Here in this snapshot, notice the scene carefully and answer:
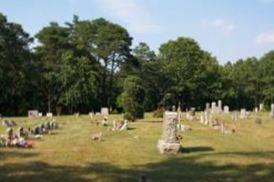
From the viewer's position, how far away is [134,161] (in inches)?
826

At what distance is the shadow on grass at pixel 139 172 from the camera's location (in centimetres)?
1675

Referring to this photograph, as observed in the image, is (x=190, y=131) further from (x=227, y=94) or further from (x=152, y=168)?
(x=227, y=94)

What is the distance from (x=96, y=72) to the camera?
259 feet

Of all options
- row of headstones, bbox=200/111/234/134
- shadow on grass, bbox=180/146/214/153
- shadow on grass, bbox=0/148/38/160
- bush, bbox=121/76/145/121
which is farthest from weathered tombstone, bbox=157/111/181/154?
bush, bbox=121/76/145/121

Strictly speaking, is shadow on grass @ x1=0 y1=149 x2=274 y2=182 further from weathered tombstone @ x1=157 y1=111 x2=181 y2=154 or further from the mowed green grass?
weathered tombstone @ x1=157 y1=111 x2=181 y2=154

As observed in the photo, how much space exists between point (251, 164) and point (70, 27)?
65442mm

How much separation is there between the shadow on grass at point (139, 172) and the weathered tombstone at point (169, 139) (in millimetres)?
3926

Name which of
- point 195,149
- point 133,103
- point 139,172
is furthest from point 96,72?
point 139,172

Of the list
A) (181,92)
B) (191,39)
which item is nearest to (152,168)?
(181,92)

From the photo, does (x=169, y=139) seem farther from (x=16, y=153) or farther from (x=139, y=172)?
(x=139, y=172)

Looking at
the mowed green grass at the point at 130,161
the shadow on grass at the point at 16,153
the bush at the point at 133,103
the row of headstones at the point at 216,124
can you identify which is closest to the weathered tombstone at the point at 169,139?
the mowed green grass at the point at 130,161

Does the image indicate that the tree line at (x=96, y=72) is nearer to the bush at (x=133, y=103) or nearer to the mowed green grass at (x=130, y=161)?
the bush at (x=133, y=103)

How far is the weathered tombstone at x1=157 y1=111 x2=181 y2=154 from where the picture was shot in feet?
81.4

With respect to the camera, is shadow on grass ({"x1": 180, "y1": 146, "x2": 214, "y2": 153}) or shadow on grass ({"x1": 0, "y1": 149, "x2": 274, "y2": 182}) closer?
shadow on grass ({"x1": 0, "y1": 149, "x2": 274, "y2": 182})
